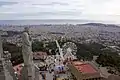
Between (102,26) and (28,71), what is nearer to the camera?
(28,71)

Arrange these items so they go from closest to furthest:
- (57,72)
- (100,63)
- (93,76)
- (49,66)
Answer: (93,76) < (57,72) < (49,66) < (100,63)

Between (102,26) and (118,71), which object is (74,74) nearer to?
(118,71)

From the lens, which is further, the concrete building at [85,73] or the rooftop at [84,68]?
the rooftop at [84,68]

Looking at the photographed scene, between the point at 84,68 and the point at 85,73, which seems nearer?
the point at 85,73

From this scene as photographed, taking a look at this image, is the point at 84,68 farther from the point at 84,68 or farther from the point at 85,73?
the point at 85,73

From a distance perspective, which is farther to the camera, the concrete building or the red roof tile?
the red roof tile

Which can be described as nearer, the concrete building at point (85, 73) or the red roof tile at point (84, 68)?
the concrete building at point (85, 73)

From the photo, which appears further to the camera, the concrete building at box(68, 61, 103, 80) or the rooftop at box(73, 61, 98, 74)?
the rooftop at box(73, 61, 98, 74)

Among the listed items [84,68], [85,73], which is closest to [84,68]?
[84,68]

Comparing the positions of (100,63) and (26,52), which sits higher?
(26,52)

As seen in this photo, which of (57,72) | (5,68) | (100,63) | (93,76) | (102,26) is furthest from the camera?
(102,26)

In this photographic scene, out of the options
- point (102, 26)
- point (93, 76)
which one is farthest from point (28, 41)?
point (102, 26)
